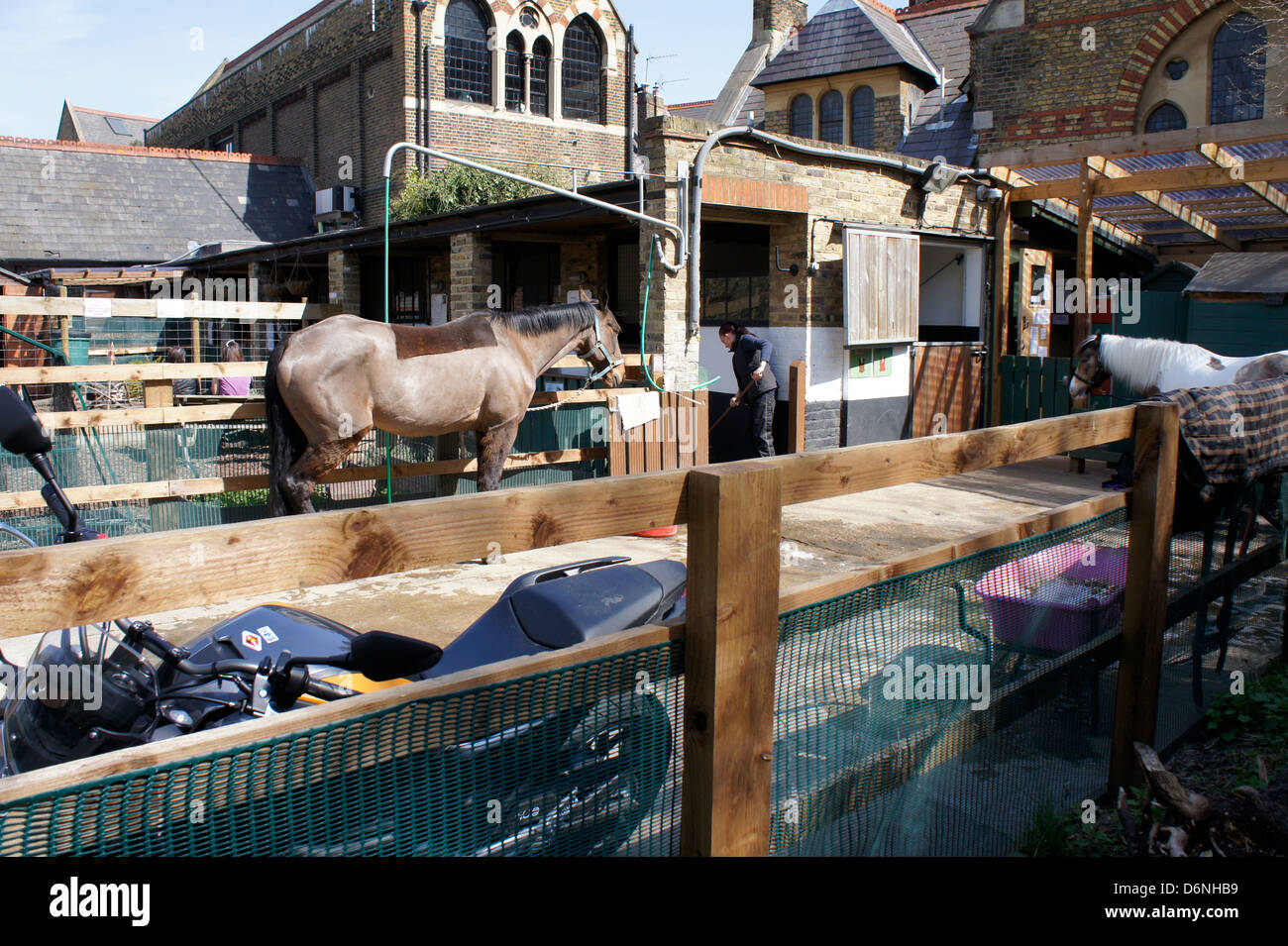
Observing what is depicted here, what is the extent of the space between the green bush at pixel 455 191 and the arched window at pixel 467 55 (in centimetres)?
424

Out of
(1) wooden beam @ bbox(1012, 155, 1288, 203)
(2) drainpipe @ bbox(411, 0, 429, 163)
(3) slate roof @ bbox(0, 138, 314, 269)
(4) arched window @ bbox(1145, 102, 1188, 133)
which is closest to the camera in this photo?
(1) wooden beam @ bbox(1012, 155, 1288, 203)

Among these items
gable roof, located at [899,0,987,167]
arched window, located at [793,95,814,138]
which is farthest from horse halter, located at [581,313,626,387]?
arched window, located at [793,95,814,138]

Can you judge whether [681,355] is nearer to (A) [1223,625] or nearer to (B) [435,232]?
(B) [435,232]

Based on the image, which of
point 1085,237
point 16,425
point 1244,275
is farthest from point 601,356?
point 1244,275

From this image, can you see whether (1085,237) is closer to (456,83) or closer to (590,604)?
(590,604)

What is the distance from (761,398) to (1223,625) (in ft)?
20.3

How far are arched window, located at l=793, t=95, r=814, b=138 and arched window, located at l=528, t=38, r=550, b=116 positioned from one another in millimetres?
6406

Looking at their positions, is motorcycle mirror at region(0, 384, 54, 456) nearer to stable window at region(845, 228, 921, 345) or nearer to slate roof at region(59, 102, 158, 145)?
stable window at region(845, 228, 921, 345)

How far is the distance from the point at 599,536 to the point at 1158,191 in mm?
12316

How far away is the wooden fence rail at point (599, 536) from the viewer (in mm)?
1425

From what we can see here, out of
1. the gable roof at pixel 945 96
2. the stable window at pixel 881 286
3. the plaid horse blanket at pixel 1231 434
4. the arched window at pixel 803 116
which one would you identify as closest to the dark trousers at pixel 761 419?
the stable window at pixel 881 286

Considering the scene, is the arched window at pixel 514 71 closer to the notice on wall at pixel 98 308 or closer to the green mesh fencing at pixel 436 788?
the notice on wall at pixel 98 308

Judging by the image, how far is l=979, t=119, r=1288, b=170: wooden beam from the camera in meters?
10.0

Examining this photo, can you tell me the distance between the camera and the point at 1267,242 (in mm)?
14953
